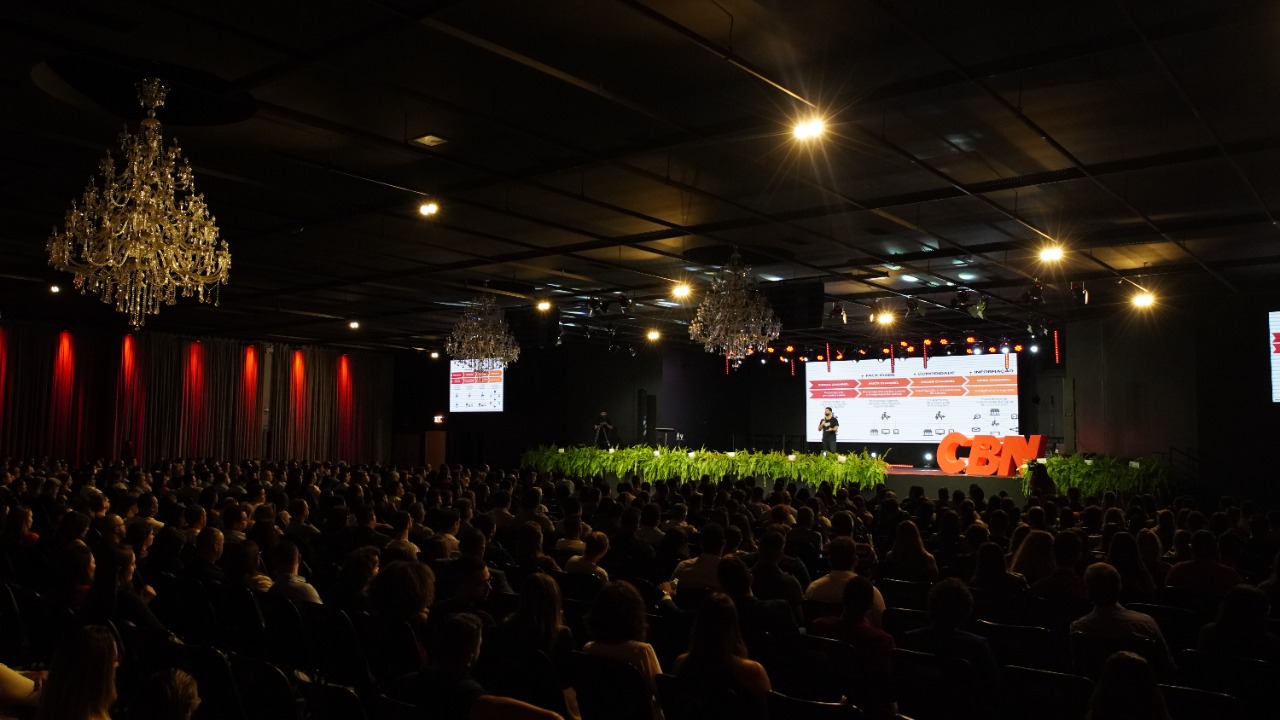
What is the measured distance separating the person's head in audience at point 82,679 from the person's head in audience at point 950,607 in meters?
3.15

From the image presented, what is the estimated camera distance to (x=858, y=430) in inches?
1068

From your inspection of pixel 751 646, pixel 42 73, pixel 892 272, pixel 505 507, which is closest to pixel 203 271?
pixel 42 73

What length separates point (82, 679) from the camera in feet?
8.22

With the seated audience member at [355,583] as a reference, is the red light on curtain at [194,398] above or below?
above

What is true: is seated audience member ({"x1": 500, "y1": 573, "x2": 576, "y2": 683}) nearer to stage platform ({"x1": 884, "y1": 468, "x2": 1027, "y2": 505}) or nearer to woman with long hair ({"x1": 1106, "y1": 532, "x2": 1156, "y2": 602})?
woman with long hair ({"x1": 1106, "y1": 532, "x2": 1156, "y2": 602})

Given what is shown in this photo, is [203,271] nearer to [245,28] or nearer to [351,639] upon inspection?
[245,28]

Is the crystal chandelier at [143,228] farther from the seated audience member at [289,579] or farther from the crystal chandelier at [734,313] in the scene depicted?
the crystal chandelier at [734,313]

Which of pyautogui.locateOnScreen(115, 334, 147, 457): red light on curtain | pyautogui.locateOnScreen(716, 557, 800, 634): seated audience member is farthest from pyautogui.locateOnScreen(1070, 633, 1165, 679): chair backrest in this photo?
pyautogui.locateOnScreen(115, 334, 147, 457): red light on curtain

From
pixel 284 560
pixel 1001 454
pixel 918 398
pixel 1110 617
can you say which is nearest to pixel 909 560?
pixel 1110 617

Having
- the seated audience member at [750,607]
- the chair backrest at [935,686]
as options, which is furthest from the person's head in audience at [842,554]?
the chair backrest at [935,686]

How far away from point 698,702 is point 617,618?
472 millimetres

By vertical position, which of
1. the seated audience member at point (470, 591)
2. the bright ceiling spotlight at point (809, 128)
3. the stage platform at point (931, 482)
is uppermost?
the bright ceiling spotlight at point (809, 128)

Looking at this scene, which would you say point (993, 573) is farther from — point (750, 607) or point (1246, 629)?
point (750, 607)

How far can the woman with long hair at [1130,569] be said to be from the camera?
19.4ft
